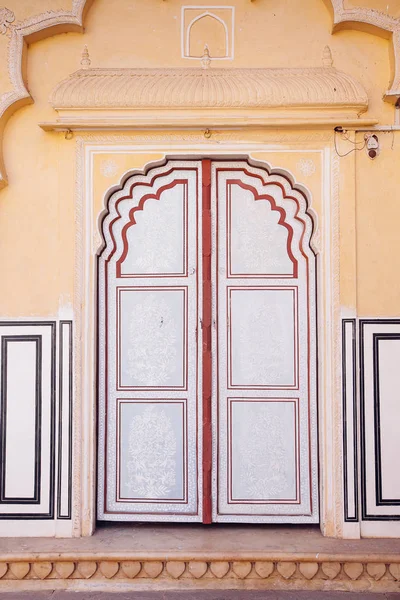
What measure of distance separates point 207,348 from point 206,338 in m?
0.06

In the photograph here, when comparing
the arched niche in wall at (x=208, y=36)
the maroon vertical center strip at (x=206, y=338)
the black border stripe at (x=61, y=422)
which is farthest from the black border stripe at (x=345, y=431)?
the arched niche in wall at (x=208, y=36)

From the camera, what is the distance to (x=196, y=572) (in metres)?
3.54

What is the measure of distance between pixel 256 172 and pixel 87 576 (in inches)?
103

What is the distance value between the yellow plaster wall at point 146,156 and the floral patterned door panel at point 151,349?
→ 0.27 meters

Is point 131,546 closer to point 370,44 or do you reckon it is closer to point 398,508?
point 398,508

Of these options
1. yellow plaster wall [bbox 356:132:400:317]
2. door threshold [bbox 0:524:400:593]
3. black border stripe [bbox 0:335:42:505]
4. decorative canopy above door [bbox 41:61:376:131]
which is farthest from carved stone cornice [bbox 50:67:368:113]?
door threshold [bbox 0:524:400:593]

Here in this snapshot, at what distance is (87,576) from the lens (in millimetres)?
3549

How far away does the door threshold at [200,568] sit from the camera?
3.52m

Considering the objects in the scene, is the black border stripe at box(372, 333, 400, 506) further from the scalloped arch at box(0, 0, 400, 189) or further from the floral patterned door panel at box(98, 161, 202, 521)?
the scalloped arch at box(0, 0, 400, 189)

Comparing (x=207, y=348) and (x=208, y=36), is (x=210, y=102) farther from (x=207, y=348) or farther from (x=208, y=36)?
(x=207, y=348)

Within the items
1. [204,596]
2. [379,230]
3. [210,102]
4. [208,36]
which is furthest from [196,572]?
[208,36]

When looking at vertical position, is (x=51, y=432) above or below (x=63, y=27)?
below

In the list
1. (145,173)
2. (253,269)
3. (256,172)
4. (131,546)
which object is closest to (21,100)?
(145,173)

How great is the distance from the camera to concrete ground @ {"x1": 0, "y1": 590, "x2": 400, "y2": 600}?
3.45 meters
